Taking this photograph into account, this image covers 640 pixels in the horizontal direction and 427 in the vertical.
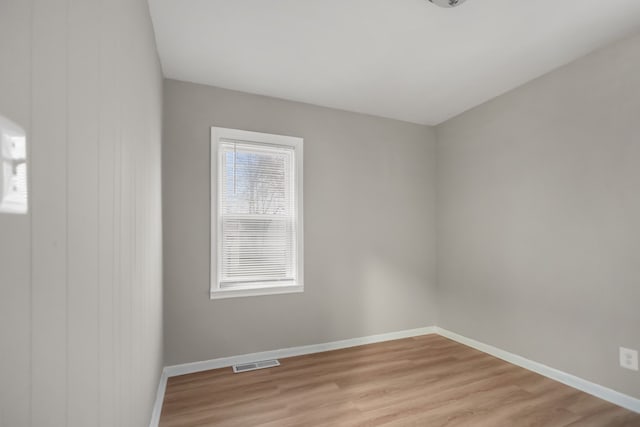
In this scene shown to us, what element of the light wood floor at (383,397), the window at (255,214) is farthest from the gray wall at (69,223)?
the window at (255,214)

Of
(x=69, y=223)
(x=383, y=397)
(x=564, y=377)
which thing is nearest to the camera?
(x=69, y=223)

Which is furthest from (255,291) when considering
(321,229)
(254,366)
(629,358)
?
(629,358)

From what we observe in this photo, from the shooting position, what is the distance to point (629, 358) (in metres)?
2.17

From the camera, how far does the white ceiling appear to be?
6.34 ft

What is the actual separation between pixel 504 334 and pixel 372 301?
1.33 metres

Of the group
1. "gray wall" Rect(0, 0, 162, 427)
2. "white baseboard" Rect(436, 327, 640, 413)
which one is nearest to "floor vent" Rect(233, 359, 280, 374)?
"gray wall" Rect(0, 0, 162, 427)

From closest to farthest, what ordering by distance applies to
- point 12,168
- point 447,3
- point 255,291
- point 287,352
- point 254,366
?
point 12,168, point 447,3, point 254,366, point 255,291, point 287,352

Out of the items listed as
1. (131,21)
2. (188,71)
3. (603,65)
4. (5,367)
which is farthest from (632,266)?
(188,71)

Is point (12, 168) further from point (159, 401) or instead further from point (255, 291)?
point (255, 291)

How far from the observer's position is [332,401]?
2283 mm

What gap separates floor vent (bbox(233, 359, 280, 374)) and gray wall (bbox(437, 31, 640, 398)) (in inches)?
85.8

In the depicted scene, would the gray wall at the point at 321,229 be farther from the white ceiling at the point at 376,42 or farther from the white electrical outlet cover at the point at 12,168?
the white electrical outlet cover at the point at 12,168

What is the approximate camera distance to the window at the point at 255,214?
2.85 meters

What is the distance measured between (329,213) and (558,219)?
2076mm
